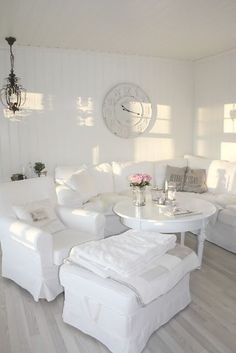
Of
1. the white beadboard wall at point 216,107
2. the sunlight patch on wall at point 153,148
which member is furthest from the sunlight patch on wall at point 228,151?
the sunlight patch on wall at point 153,148

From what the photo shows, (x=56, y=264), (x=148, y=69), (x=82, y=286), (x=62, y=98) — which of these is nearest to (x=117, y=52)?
(x=148, y=69)

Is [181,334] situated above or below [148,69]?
below

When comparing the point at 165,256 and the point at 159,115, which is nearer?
the point at 165,256

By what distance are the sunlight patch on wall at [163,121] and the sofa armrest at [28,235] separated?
296 cm

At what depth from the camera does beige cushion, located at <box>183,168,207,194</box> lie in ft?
14.5

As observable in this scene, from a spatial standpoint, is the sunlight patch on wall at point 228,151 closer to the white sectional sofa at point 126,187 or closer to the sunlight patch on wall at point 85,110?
the white sectional sofa at point 126,187

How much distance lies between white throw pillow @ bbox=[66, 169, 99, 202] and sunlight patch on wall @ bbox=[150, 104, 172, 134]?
4.98 ft

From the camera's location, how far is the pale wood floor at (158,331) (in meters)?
2.12

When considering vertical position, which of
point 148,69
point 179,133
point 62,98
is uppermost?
point 148,69

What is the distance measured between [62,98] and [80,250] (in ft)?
8.88

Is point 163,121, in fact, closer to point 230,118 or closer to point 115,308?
point 230,118

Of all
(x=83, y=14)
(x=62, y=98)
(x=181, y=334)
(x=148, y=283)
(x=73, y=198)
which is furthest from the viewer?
(x=62, y=98)

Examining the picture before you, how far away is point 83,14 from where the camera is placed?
2.93 meters

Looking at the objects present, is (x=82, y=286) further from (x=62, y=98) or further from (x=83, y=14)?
(x=62, y=98)
